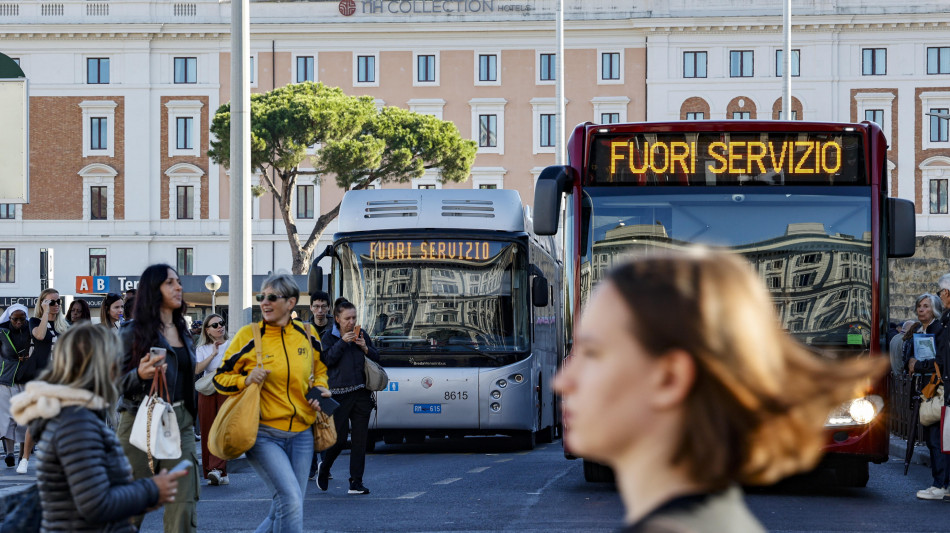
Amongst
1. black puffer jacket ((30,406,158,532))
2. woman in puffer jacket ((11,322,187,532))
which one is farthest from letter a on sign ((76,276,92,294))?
black puffer jacket ((30,406,158,532))

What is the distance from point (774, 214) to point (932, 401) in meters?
1.91

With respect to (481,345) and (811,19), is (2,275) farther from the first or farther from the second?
(481,345)

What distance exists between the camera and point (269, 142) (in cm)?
5362

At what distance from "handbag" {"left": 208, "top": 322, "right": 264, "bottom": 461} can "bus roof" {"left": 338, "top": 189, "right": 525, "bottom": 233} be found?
32.6 feet

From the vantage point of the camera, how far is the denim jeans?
7055 mm

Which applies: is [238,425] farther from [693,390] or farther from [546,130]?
[546,130]

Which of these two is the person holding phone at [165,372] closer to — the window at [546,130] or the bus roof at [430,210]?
the bus roof at [430,210]

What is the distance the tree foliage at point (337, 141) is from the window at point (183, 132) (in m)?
9.06

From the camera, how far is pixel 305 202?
64312 millimetres

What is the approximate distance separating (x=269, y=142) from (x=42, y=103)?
50.6 ft

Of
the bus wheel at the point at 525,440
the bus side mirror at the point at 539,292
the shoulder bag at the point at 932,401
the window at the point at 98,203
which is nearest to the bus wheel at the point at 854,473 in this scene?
the shoulder bag at the point at 932,401

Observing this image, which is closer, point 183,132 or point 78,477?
point 78,477

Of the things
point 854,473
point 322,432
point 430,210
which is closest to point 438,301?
point 430,210

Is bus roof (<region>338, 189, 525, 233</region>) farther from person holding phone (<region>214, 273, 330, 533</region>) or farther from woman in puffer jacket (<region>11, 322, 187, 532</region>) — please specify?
woman in puffer jacket (<region>11, 322, 187, 532</region>)
